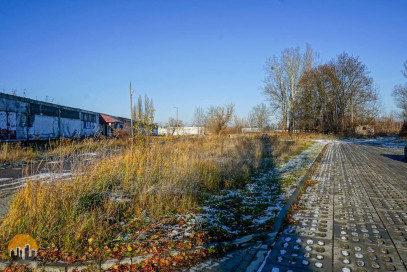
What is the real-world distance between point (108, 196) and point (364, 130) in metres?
46.3

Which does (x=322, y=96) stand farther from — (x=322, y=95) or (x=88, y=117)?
(x=88, y=117)

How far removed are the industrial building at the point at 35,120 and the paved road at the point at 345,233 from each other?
10596 mm

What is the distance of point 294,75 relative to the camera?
130 feet

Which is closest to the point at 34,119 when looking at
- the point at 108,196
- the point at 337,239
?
the point at 108,196

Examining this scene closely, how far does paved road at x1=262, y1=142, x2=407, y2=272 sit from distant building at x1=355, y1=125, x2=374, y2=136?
39.7 m

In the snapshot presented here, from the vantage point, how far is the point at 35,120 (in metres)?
21.2

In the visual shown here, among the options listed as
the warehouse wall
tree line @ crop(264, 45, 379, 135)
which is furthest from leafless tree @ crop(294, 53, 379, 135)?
the warehouse wall

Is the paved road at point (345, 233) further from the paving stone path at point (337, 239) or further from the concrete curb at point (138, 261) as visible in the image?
the concrete curb at point (138, 261)

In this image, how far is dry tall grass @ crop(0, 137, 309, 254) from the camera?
328 cm

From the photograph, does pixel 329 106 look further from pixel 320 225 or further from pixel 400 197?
pixel 320 225

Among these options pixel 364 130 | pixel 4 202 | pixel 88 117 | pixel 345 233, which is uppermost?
pixel 88 117

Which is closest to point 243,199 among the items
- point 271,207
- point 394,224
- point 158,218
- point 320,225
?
point 271,207

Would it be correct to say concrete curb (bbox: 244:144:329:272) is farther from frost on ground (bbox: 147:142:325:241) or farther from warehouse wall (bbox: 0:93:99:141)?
warehouse wall (bbox: 0:93:99:141)

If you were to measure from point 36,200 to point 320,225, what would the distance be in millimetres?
4522
